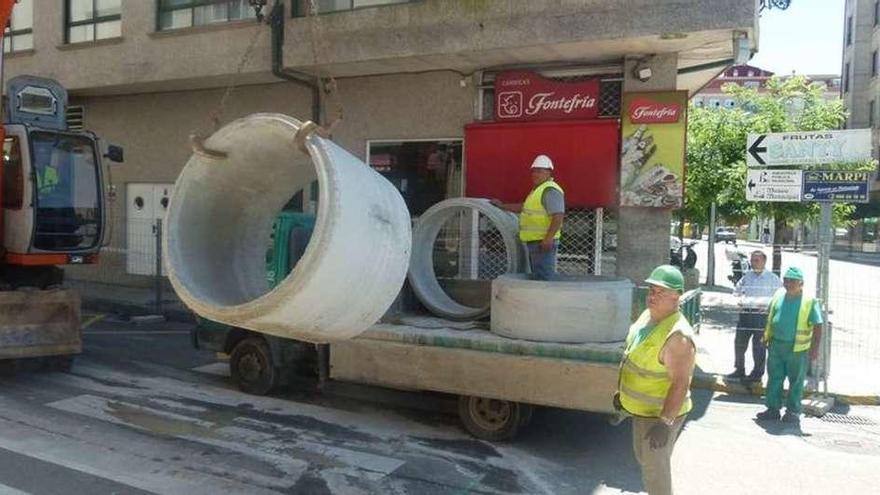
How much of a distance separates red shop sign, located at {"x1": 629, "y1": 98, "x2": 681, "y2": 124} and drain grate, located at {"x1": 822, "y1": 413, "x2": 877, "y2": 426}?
4.43 m

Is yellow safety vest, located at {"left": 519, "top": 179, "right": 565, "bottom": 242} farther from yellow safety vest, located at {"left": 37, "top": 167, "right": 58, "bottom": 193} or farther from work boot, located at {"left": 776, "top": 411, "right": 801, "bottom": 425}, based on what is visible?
yellow safety vest, located at {"left": 37, "top": 167, "right": 58, "bottom": 193}

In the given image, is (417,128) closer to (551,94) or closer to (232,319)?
(551,94)

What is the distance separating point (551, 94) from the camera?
11.0 metres

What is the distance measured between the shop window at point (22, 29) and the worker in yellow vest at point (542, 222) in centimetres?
1356

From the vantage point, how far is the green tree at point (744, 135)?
48.8 ft

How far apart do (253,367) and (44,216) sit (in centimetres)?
328

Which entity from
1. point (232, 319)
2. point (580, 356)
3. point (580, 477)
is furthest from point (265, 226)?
point (580, 477)

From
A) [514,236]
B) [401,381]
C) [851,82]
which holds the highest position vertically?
[851,82]

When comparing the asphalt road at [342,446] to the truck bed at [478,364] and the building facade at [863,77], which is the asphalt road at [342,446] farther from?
the building facade at [863,77]

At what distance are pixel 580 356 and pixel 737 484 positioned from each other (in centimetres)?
142

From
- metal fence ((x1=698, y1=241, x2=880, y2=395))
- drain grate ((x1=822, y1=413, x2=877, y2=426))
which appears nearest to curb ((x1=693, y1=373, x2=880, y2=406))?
metal fence ((x1=698, y1=241, x2=880, y2=395))

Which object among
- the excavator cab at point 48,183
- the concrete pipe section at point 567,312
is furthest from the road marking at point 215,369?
the concrete pipe section at point 567,312

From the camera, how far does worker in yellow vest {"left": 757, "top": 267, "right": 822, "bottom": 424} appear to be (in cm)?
714

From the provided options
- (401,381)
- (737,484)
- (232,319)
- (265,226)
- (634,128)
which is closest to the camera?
(232,319)
